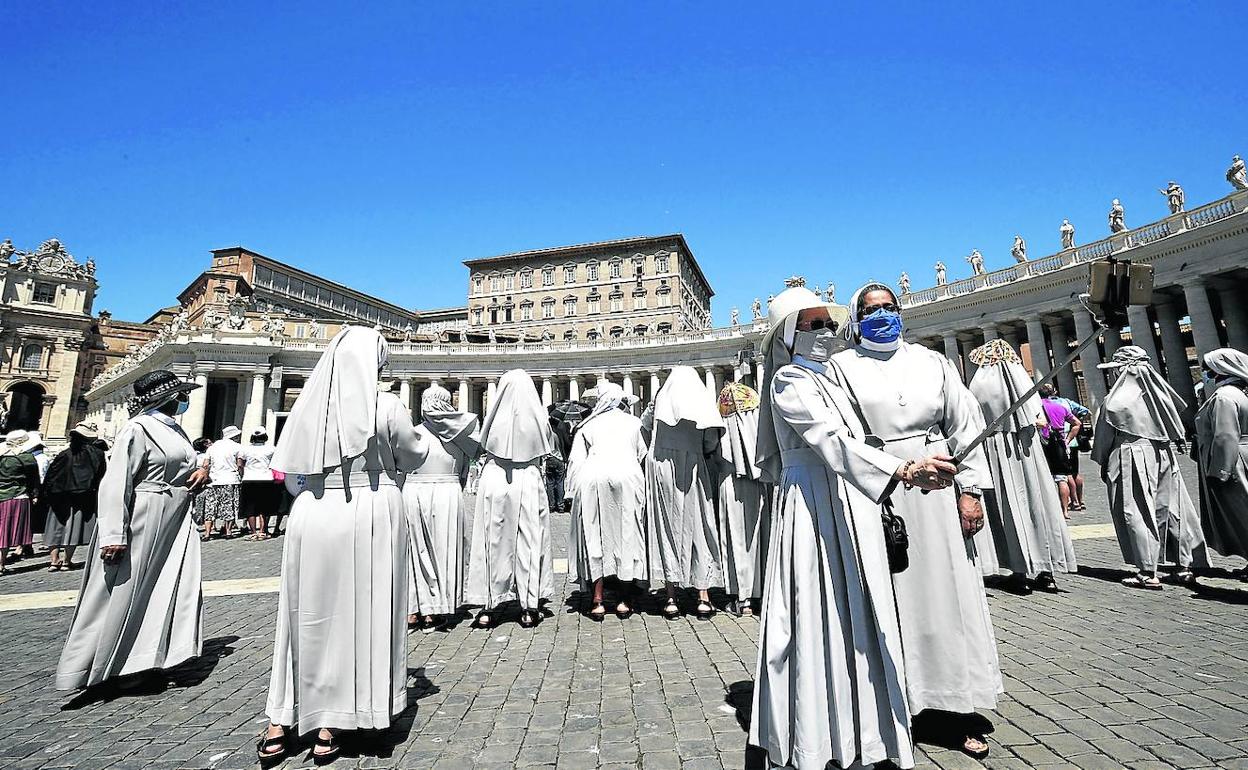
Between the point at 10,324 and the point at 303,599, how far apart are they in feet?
239

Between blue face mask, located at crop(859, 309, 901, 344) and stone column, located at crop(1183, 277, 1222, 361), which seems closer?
blue face mask, located at crop(859, 309, 901, 344)

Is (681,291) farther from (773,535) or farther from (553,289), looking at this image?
(773,535)

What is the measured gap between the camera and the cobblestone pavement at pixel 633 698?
108 inches

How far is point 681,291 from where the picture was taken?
213 ft

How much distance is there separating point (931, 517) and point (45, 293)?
254 ft

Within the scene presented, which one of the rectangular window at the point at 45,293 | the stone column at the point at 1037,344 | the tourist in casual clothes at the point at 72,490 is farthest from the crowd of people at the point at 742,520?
the rectangular window at the point at 45,293

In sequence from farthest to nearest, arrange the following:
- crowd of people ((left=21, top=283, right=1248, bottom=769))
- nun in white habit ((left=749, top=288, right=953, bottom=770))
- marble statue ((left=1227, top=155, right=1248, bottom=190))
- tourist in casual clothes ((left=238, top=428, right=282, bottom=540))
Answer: marble statue ((left=1227, top=155, right=1248, bottom=190)) < tourist in casual clothes ((left=238, top=428, right=282, bottom=540)) < crowd of people ((left=21, top=283, right=1248, bottom=769)) < nun in white habit ((left=749, top=288, right=953, bottom=770))

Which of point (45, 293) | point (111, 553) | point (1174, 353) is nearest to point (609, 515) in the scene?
point (111, 553)

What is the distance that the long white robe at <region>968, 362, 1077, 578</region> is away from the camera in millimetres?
5828

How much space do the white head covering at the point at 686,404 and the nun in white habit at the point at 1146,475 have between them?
4.37 m

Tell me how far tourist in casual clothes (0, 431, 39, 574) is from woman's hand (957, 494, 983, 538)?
41.7 feet

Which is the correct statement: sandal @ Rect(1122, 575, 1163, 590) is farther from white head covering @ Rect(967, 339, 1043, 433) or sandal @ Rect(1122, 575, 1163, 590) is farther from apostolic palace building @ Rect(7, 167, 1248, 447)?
apostolic palace building @ Rect(7, 167, 1248, 447)

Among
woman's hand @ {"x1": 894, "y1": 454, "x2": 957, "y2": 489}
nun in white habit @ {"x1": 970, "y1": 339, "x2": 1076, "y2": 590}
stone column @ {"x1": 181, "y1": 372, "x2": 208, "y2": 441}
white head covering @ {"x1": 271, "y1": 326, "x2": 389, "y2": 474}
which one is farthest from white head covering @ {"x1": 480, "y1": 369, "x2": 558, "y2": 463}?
stone column @ {"x1": 181, "y1": 372, "x2": 208, "y2": 441}

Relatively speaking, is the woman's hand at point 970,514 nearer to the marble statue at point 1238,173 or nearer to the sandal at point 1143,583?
the sandal at point 1143,583
